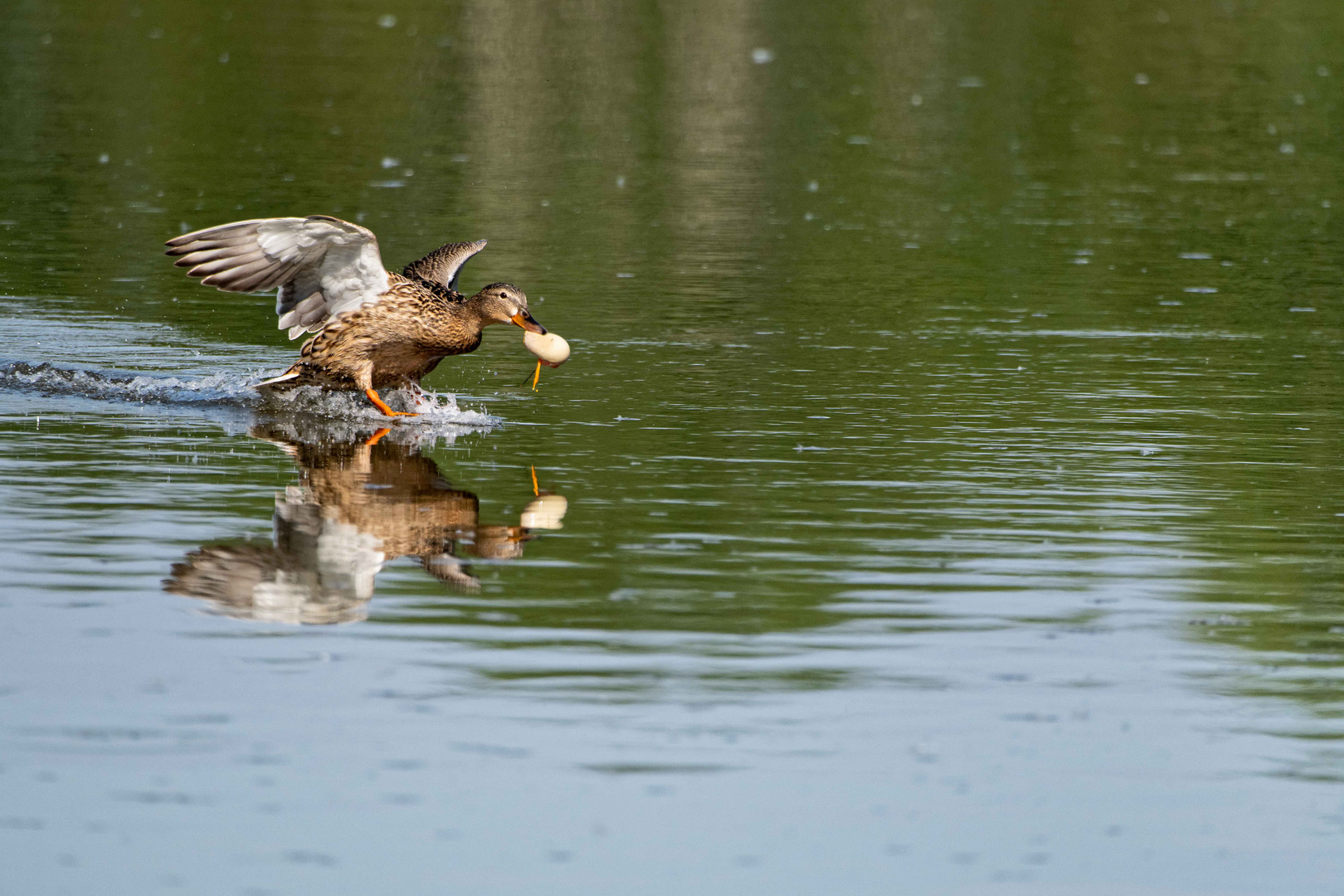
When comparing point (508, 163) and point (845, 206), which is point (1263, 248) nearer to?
point (845, 206)

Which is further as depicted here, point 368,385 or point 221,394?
point 221,394

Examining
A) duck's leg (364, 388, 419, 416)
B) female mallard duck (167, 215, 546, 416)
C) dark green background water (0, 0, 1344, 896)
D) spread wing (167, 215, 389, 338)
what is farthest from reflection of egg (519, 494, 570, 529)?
duck's leg (364, 388, 419, 416)

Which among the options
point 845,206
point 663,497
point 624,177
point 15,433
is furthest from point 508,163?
point 663,497

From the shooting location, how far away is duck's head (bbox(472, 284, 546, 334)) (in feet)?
40.3

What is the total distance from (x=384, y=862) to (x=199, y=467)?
5578 mm

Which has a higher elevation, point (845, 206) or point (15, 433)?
point (845, 206)

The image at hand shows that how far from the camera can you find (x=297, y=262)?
12578mm

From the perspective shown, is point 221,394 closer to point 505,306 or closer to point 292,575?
point 505,306

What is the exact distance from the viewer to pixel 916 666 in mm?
7355

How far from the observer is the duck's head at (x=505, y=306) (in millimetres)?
12273

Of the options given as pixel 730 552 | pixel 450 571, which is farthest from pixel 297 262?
pixel 730 552

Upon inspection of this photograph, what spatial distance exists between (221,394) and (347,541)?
4.30 m

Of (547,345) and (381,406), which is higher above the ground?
(547,345)

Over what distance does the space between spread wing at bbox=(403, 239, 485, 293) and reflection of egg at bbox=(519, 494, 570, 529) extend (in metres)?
4.01
